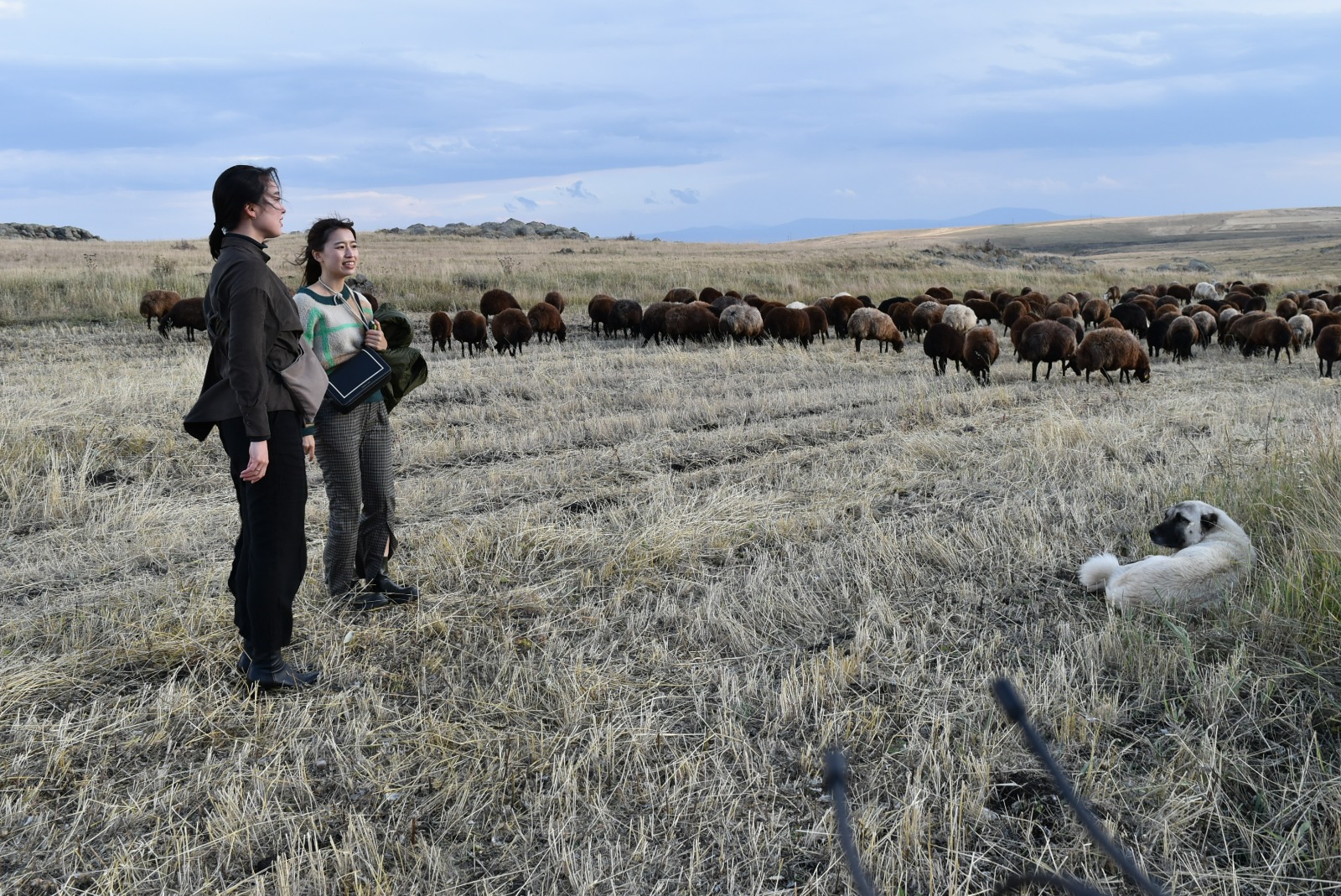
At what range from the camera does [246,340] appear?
340cm

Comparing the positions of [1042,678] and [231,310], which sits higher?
[231,310]

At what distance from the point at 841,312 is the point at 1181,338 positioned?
6.89 meters

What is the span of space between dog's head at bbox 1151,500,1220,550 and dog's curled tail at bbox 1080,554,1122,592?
1.45 ft

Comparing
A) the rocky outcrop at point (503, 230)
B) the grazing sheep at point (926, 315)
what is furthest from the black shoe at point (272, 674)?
the rocky outcrop at point (503, 230)

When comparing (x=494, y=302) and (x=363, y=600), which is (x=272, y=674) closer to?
(x=363, y=600)

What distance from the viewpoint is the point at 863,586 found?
182 inches

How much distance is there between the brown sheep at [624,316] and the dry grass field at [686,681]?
42.5 ft

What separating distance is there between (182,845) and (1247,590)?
4.44m

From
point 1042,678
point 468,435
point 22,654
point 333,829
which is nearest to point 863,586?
point 1042,678

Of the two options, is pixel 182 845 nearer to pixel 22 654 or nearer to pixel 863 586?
pixel 22 654

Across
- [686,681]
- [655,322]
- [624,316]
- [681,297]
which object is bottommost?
[686,681]

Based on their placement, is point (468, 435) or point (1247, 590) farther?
point (468, 435)

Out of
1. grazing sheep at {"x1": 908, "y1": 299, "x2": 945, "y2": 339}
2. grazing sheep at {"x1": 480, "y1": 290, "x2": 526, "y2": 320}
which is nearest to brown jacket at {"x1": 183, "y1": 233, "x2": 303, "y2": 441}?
grazing sheep at {"x1": 908, "y1": 299, "x2": 945, "y2": 339}

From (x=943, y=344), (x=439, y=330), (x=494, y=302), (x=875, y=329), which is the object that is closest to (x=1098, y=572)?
(x=943, y=344)
